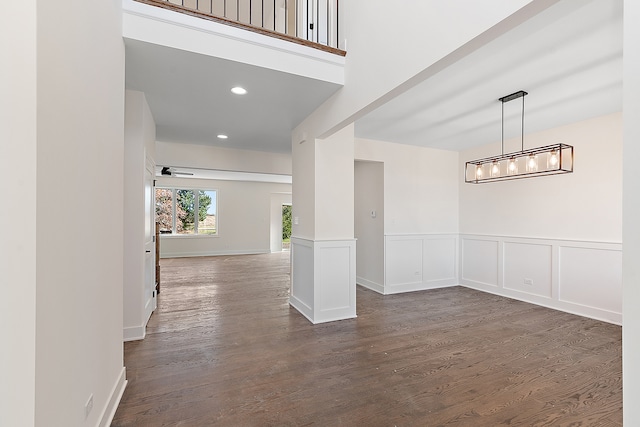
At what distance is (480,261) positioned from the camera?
5.30 meters

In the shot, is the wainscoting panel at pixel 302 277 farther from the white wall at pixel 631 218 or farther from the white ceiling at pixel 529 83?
the white wall at pixel 631 218

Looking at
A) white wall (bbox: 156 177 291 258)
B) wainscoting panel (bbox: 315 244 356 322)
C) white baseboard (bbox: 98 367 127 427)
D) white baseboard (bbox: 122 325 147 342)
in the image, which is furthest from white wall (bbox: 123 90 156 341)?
white wall (bbox: 156 177 291 258)

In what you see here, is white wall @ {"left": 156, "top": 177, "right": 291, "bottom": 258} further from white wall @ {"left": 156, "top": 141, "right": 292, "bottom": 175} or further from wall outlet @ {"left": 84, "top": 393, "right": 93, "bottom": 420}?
wall outlet @ {"left": 84, "top": 393, "right": 93, "bottom": 420}

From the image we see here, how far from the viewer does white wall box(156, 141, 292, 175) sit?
5.24m

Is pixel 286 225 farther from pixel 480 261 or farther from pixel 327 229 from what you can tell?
pixel 327 229

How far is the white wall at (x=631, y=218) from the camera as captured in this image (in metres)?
0.94

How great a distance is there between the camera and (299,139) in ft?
13.6

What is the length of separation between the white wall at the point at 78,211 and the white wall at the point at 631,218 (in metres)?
2.07

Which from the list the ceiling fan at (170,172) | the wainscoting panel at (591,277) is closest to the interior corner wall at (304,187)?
the wainscoting panel at (591,277)

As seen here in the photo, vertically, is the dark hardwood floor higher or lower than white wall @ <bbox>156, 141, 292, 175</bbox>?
lower

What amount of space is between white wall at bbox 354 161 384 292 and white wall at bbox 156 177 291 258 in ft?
18.0

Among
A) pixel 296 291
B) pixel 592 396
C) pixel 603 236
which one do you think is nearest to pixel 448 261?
pixel 603 236

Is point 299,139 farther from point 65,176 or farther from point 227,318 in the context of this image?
point 65,176

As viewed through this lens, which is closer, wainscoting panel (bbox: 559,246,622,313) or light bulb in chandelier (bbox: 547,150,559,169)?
light bulb in chandelier (bbox: 547,150,559,169)
